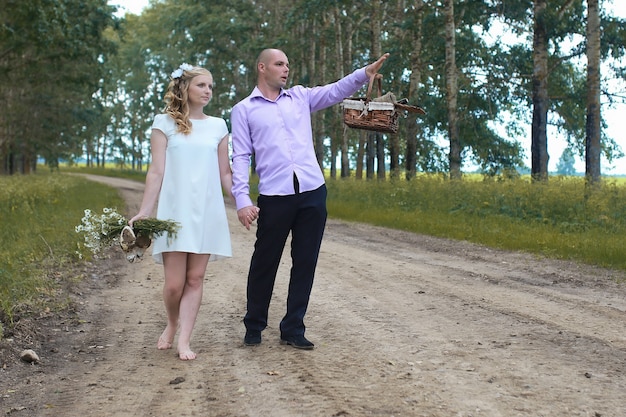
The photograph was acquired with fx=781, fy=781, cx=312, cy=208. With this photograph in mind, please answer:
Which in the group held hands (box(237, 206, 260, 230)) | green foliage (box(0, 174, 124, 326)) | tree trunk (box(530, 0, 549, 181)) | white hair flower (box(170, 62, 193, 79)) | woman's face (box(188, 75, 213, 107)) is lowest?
green foliage (box(0, 174, 124, 326))

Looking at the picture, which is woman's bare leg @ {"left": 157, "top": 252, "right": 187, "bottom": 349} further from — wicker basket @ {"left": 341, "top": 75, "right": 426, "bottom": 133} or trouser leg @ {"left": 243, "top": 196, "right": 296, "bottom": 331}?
wicker basket @ {"left": 341, "top": 75, "right": 426, "bottom": 133}

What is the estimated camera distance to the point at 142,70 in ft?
Answer: 235

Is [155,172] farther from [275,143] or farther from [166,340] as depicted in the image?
[166,340]

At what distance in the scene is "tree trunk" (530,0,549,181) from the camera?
21.6 m

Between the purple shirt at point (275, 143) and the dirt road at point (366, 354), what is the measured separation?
1234 mm

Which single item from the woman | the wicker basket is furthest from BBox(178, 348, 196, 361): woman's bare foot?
the wicker basket

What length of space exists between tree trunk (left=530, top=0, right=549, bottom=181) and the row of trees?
37mm

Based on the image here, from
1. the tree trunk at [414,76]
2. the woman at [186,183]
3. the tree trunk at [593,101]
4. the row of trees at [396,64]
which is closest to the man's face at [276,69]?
the woman at [186,183]

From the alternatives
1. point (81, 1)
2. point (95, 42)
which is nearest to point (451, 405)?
point (81, 1)

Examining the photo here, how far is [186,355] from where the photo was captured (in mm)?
5566

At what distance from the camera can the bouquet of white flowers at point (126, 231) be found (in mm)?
5441

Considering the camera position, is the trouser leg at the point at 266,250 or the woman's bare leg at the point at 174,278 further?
the trouser leg at the point at 266,250

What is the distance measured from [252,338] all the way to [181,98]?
189 centimetres

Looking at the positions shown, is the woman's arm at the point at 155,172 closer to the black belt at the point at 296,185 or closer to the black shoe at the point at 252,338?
the black belt at the point at 296,185
